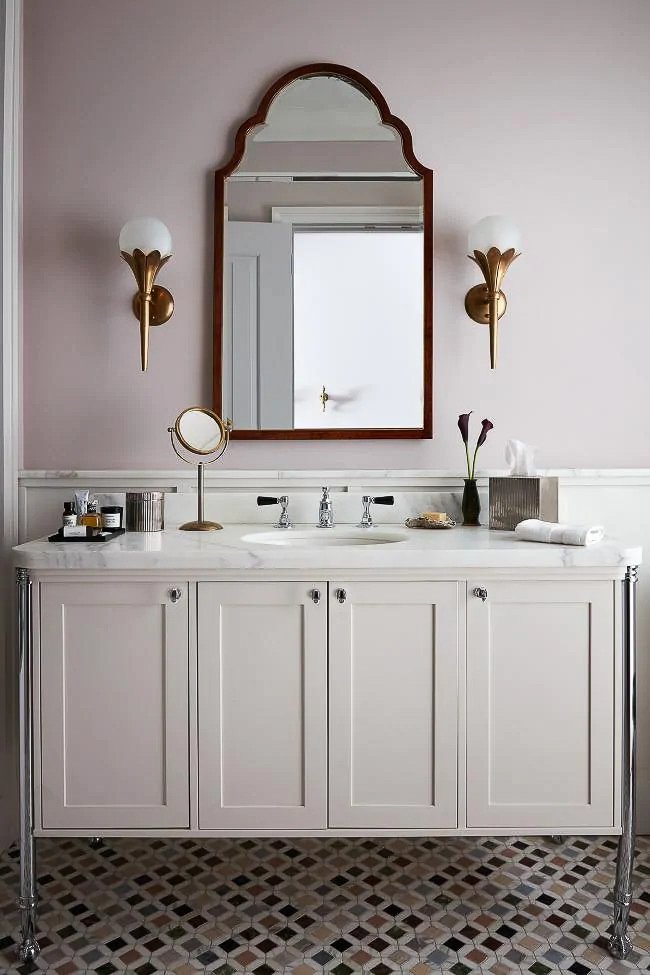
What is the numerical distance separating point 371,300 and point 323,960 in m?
1.73

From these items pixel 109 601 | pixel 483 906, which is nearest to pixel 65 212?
pixel 109 601

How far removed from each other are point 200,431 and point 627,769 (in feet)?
4.52

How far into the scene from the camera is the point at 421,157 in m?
2.16

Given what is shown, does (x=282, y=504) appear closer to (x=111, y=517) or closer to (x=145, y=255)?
(x=111, y=517)

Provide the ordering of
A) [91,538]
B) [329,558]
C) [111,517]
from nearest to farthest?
1. [329,558]
2. [91,538]
3. [111,517]

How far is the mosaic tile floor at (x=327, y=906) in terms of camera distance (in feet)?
5.17

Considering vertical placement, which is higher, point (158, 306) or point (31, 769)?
point (158, 306)

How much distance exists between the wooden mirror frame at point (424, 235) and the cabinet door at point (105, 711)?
0.75m

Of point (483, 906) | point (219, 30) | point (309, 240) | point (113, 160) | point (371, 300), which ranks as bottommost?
point (483, 906)

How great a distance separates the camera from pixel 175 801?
1.61m

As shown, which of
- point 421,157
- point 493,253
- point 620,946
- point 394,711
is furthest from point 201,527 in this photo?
point 620,946

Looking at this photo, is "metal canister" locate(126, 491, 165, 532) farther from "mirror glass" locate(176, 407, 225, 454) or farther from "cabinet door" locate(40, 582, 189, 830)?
"cabinet door" locate(40, 582, 189, 830)

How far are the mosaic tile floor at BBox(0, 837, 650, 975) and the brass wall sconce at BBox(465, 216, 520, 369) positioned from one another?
145 centimetres

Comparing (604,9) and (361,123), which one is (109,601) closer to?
(361,123)
